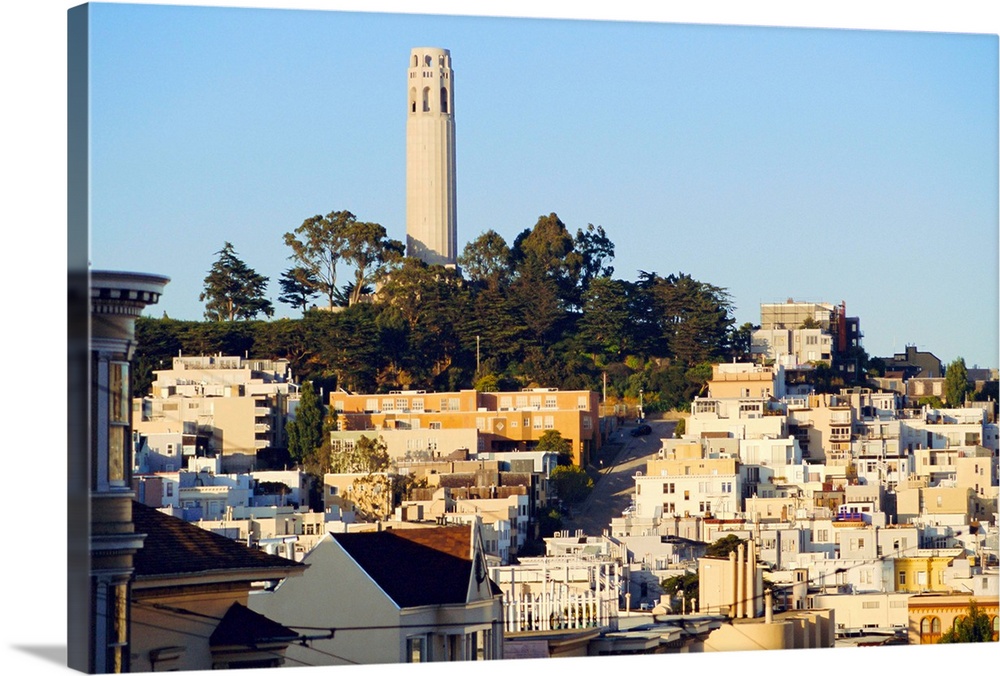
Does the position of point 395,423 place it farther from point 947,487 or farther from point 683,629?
point 947,487

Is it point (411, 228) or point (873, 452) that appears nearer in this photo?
point (411, 228)

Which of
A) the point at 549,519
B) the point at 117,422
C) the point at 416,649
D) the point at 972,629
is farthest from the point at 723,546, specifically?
the point at 117,422

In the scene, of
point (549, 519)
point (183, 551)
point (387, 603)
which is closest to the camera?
point (183, 551)

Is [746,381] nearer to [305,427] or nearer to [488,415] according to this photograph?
[488,415]

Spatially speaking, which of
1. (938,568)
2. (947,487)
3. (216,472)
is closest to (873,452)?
(947,487)

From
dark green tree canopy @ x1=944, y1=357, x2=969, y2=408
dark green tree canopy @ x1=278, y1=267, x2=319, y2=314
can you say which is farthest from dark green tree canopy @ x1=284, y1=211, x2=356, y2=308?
dark green tree canopy @ x1=944, y1=357, x2=969, y2=408

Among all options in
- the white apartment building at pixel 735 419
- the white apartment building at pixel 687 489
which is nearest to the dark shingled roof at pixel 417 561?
the white apartment building at pixel 687 489

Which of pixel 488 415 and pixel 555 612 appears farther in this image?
pixel 488 415
